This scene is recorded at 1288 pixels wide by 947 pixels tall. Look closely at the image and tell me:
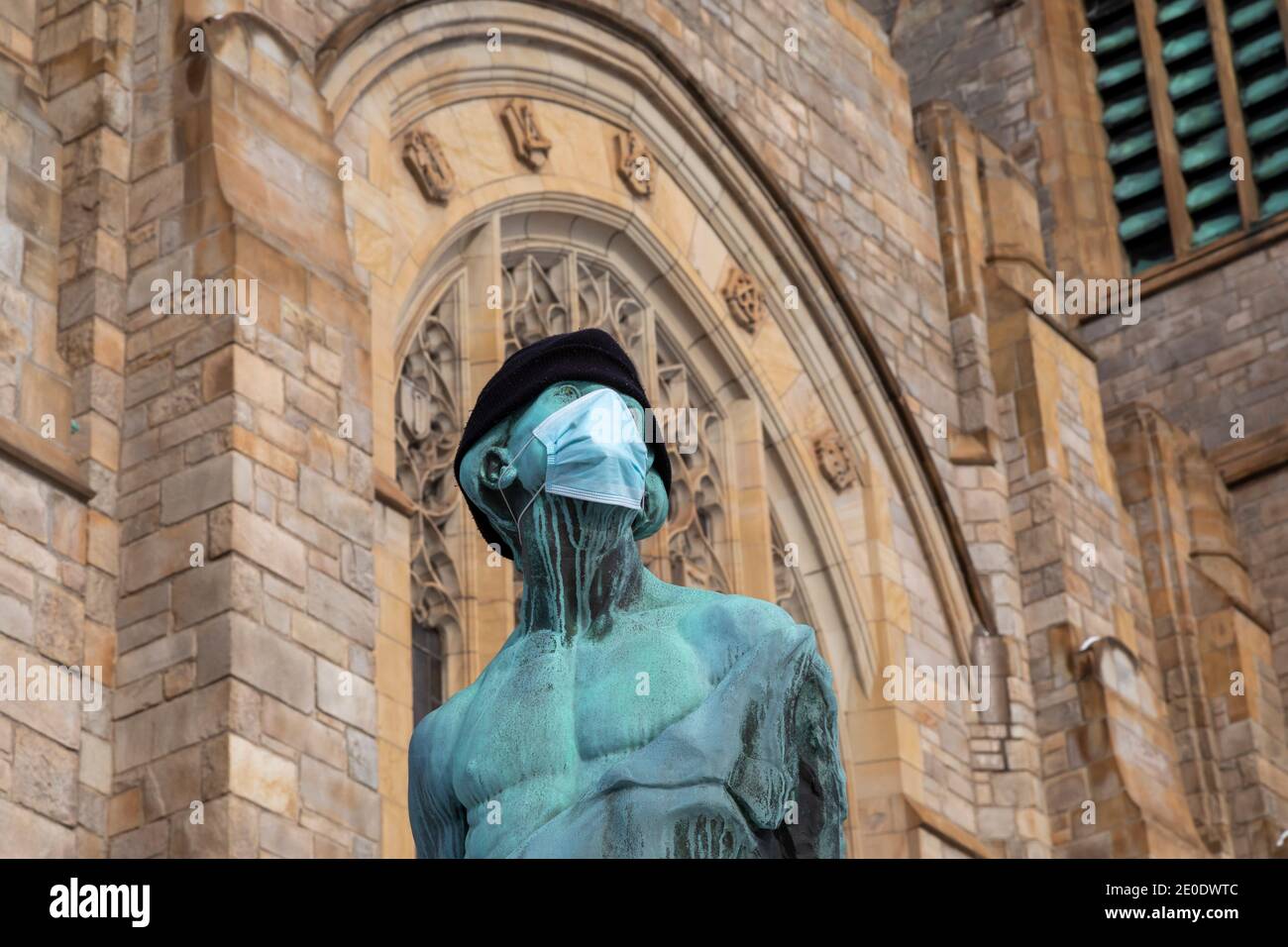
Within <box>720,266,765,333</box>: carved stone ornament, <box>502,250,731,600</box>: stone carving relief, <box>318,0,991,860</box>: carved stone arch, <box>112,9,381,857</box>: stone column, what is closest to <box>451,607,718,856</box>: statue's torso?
<box>112,9,381,857</box>: stone column

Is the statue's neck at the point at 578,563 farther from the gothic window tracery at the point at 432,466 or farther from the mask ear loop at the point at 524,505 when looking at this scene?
the gothic window tracery at the point at 432,466

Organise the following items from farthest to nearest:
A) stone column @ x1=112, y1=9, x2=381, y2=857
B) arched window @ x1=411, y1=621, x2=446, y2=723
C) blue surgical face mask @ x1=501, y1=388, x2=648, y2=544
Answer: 1. arched window @ x1=411, y1=621, x2=446, y2=723
2. stone column @ x1=112, y1=9, x2=381, y2=857
3. blue surgical face mask @ x1=501, y1=388, x2=648, y2=544

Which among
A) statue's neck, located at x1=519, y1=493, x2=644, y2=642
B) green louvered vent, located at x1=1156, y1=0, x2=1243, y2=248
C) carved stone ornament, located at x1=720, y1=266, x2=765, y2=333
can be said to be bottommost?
statue's neck, located at x1=519, y1=493, x2=644, y2=642

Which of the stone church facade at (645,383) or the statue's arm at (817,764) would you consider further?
the stone church facade at (645,383)

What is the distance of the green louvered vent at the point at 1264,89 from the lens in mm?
26938

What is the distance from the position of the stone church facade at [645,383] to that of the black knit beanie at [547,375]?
6272 mm

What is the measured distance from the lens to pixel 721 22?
17.1 m

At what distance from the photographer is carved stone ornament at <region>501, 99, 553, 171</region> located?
579 inches

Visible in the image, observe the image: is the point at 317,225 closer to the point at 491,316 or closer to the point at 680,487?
the point at 491,316

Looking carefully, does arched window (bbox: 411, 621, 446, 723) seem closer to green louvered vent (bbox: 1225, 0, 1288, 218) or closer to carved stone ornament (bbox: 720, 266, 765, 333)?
carved stone ornament (bbox: 720, 266, 765, 333)

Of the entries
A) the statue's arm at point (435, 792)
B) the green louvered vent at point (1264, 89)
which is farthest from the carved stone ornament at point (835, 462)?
the statue's arm at point (435, 792)

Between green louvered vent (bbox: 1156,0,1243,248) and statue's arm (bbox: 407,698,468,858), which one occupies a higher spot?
green louvered vent (bbox: 1156,0,1243,248)

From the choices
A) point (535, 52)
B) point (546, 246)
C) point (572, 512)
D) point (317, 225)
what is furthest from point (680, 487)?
point (572, 512)
